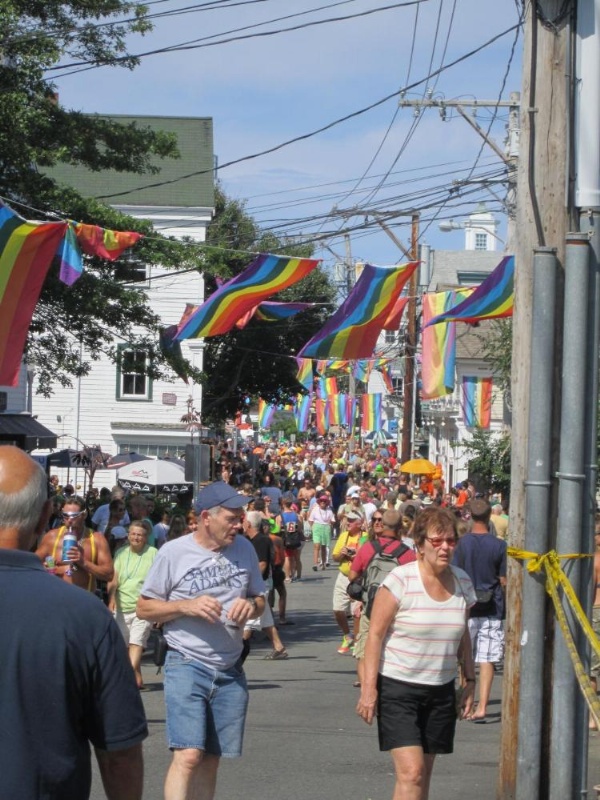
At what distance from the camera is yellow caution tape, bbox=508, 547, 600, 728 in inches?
229

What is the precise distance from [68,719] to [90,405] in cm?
3896

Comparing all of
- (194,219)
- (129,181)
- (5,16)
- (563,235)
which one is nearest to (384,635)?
(563,235)

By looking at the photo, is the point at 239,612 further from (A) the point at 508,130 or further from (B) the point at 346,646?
(A) the point at 508,130

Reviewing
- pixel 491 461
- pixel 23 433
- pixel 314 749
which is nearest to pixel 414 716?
pixel 314 749

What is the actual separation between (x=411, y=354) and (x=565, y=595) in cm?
2733

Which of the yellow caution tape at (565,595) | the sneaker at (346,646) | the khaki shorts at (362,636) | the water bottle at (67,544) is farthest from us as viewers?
the sneaker at (346,646)

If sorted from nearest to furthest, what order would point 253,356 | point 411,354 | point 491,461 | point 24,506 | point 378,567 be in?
point 24,506 < point 378,567 < point 491,461 < point 411,354 < point 253,356

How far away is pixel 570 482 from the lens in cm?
598

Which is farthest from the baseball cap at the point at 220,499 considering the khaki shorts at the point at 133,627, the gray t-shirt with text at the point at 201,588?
the khaki shorts at the point at 133,627

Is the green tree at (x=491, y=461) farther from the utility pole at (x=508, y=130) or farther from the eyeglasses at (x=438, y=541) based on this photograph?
the eyeglasses at (x=438, y=541)

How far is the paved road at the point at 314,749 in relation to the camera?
25.0ft

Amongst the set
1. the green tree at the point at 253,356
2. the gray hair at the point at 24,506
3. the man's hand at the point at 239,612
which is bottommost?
the man's hand at the point at 239,612

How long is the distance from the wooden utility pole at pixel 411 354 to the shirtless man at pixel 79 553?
781 inches

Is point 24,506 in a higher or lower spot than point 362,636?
higher
